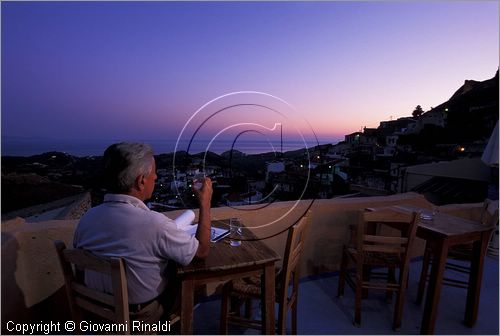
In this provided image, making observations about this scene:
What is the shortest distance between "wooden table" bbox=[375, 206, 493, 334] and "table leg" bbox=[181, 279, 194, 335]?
72.6 inches

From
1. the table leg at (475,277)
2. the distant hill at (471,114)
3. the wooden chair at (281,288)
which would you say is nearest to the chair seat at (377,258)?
the table leg at (475,277)

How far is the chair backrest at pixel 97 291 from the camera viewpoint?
1.12 meters

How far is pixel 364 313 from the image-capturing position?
2.53m

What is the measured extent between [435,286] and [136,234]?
221cm

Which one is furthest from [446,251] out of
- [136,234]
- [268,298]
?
[136,234]

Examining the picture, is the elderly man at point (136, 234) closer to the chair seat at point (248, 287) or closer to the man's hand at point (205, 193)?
the man's hand at point (205, 193)

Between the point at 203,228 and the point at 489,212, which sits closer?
the point at 203,228

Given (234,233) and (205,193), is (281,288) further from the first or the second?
(205,193)

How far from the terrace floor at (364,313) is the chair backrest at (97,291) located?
1176mm

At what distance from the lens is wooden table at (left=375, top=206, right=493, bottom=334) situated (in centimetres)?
213

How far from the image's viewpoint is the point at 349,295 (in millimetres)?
2807

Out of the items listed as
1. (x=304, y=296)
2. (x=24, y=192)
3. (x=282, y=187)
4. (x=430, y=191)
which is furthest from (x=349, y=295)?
(x=430, y=191)

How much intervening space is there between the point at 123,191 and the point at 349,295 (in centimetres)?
247

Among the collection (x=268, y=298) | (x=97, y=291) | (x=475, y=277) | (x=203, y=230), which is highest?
(x=203, y=230)
